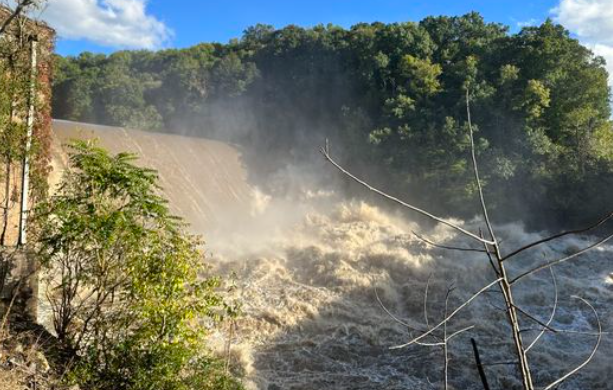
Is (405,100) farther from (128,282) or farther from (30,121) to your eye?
(128,282)

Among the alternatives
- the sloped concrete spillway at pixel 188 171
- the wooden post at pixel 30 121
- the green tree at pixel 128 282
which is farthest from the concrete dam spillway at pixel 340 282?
the wooden post at pixel 30 121

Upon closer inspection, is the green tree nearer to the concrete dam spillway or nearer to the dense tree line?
the concrete dam spillway

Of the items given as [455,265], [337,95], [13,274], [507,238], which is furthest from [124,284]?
[337,95]

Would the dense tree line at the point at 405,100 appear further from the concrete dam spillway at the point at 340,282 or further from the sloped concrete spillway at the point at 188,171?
the sloped concrete spillway at the point at 188,171

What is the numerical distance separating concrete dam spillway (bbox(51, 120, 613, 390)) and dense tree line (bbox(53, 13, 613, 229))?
7.07ft

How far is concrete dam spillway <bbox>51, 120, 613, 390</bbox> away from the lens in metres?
8.66

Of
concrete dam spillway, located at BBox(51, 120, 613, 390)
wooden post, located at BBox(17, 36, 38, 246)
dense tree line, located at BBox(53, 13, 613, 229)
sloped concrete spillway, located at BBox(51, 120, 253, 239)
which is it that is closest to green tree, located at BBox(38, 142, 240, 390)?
concrete dam spillway, located at BBox(51, 120, 613, 390)

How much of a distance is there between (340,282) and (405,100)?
994 centimetres

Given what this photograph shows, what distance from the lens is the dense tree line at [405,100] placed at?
18.2 meters

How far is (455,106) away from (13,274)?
16.1 metres

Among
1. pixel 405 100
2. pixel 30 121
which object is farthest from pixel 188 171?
pixel 30 121

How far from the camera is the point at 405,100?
19984 millimetres

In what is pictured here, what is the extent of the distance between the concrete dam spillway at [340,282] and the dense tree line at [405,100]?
2.16 meters

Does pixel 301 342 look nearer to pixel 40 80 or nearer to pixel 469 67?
pixel 40 80
